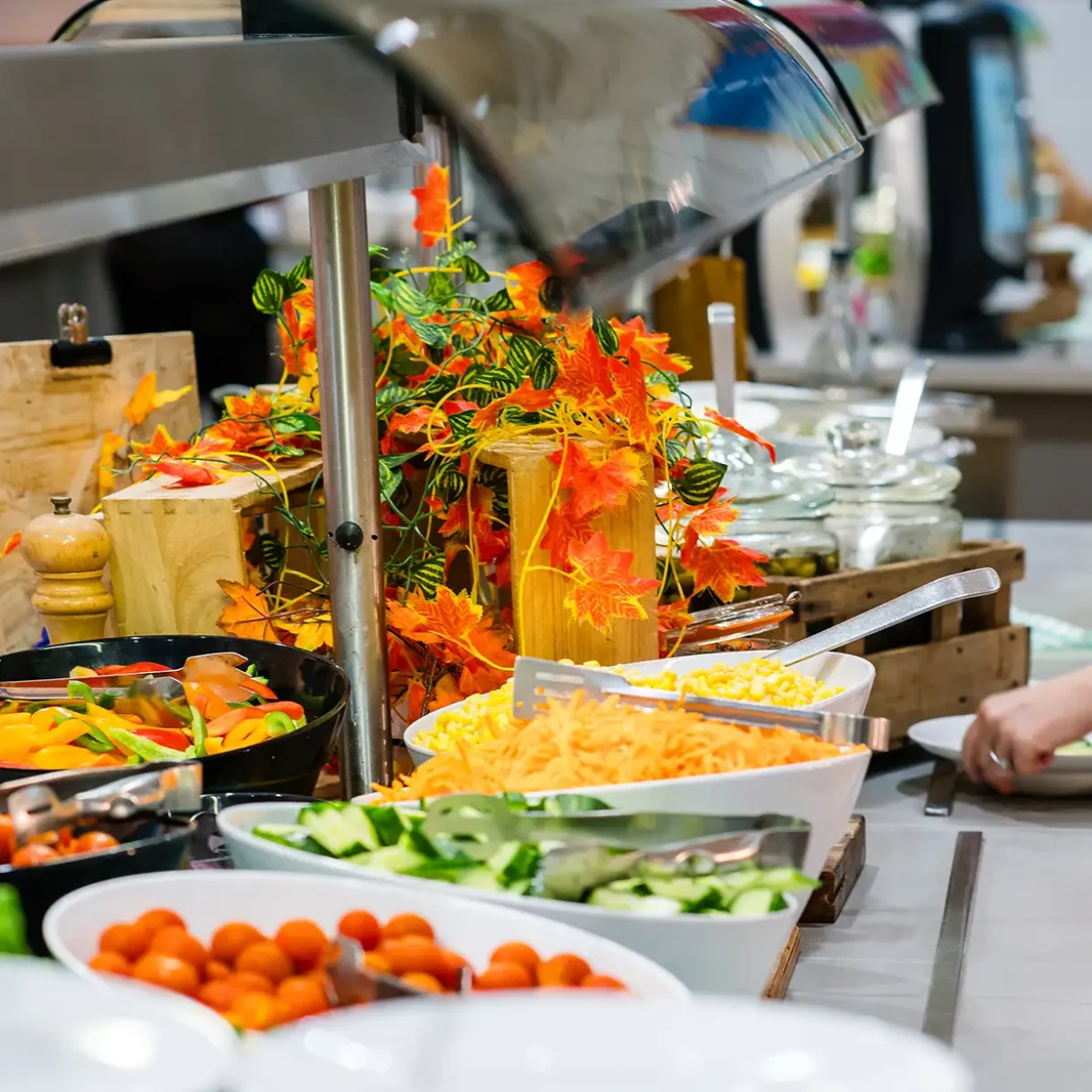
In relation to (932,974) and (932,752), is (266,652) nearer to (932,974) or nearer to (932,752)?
(932,974)

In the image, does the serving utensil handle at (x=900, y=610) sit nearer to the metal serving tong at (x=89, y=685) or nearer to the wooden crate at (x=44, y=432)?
the metal serving tong at (x=89, y=685)

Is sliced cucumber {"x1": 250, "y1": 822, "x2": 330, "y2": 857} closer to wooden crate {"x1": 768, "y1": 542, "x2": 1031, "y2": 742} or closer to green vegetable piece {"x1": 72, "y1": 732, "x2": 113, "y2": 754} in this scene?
green vegetable piece {"x1": 72, "y1": 732, "x2": 113, "y2": 754}

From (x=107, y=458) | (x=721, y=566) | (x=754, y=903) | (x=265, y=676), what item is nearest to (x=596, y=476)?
(x=721, y=566)

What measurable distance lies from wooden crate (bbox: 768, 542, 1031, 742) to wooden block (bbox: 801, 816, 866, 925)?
→ 0.27m

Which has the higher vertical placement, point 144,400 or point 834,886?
point 144,400

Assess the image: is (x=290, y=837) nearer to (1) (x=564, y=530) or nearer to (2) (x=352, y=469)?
(2) (x=352, y=469)

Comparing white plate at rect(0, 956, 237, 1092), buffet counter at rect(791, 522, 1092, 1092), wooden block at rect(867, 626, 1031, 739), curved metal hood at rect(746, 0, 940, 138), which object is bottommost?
buffet counter at rect(791, 522, 1092, 1092)

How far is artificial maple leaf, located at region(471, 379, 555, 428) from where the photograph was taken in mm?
1210

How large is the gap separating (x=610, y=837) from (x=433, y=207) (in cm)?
73

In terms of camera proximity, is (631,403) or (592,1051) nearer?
(592,1051)

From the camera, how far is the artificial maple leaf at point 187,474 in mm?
1245

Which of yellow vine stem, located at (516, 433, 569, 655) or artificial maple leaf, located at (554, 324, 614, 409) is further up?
artificial maple leaf, located at (554, 324, 614, 409)

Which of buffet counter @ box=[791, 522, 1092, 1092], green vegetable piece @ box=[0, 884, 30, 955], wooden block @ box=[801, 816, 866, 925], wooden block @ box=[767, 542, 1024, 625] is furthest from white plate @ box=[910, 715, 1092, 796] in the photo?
green vegetable piece @ box=[0, 884, 30, 955]

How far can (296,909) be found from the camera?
2.43 feet
